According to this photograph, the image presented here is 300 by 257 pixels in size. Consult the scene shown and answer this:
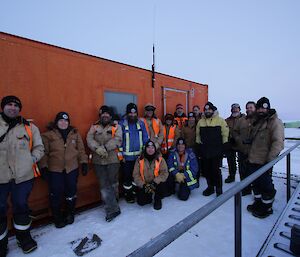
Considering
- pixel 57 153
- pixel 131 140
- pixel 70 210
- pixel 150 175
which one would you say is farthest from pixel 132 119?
pixel 70 210

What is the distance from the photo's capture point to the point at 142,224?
317 cm

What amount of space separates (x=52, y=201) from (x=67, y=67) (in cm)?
217

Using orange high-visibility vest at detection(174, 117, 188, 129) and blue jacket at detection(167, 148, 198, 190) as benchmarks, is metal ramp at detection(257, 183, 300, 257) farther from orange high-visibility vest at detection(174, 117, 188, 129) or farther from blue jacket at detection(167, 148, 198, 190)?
orange high-visibility vest at detection(174, 117, 188, 129)

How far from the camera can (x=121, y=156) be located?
3.92 metres

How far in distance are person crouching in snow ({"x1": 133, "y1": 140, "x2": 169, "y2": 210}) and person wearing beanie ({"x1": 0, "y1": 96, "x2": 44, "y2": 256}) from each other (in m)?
1.74

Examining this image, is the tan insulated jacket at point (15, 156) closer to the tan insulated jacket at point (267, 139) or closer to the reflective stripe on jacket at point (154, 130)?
the reflective stripe on jacket at point (154, 130)

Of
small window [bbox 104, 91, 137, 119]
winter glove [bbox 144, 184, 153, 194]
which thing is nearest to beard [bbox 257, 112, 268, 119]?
winter glove [bbox 144, 184, 153, 194]

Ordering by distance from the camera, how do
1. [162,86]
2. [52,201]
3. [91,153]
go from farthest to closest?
1. [162,86]
2. [91,153]
3. [52,201]

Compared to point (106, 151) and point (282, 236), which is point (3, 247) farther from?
point (282, 236)

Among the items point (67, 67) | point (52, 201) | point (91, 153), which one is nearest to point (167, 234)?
point (52, 201)

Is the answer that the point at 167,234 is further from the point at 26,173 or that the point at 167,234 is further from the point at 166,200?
the point at 166,200

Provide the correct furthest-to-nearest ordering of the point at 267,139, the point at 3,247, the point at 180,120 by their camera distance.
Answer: the point at 180,120, the point at 267,139, the point at 3,247

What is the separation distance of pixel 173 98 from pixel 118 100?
5.80 feet

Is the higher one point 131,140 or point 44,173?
point 131,140
